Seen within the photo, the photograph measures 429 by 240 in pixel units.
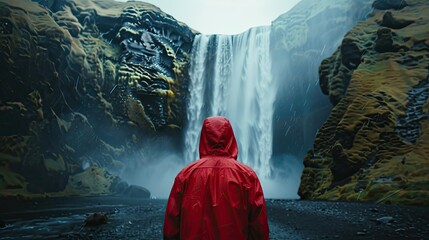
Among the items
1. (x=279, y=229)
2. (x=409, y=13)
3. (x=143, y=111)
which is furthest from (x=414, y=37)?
(x=143, y=111)

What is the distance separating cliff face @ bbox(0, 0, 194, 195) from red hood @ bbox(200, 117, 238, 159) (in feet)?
78.1

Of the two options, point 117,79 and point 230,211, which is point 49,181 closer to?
point 117,79

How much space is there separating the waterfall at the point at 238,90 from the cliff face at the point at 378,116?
→ 12758mm

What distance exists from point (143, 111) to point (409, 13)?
29.6 metres

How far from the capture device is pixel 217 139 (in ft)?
10.3

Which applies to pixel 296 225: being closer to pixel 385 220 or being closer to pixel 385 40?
pixel 385 220

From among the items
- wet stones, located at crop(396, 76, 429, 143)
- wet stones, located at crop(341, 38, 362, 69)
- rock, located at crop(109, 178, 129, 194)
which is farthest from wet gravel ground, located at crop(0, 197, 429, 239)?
rock, located at crop(109, 178, 129, 194)

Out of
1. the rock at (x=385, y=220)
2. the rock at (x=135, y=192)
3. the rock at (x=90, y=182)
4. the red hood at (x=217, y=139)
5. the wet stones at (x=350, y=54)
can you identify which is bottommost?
the rock at (x=135, y=192)

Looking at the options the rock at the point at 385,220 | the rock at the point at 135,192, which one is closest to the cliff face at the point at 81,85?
the rock at the point at 135,192

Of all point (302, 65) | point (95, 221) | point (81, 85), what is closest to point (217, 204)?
point (95, 221)

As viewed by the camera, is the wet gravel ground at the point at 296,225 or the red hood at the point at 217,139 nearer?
the red hood at the point at 217,139

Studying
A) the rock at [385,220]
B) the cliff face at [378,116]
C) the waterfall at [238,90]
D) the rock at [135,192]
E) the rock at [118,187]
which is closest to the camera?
the rock at [385,220]

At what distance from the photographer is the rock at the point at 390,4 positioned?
27.0 m

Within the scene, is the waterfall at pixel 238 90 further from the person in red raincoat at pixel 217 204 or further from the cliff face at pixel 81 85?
the person in red raincoat at pixel 217 204
